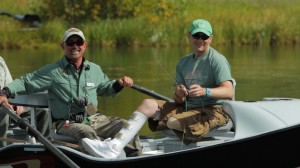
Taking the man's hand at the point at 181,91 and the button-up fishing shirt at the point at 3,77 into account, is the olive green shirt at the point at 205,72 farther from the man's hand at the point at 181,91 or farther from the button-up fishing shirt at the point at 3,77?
the button-up fishing shirt at the point at 3,77

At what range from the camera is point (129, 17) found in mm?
27484

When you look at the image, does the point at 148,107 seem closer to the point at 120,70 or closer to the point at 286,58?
the point at 120,70

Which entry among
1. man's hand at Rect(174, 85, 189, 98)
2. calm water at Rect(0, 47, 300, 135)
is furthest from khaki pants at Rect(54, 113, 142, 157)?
calm water at Rect(0, 47, 300, 135)

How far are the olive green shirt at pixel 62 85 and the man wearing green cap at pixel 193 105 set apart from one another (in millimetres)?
513

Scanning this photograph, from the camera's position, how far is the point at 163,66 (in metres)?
18.7

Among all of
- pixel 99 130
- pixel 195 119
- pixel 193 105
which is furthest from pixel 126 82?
pixel 195 119

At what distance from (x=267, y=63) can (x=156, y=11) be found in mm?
7697

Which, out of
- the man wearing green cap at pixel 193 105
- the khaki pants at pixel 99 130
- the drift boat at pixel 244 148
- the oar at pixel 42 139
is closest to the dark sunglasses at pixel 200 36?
the man wearing green cap at pixel 193 105

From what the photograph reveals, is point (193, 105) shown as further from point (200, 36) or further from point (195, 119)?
point (200, 36)

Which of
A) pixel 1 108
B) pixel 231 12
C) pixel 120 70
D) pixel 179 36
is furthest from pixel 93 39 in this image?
pixel 1 108

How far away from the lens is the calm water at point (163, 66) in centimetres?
1456

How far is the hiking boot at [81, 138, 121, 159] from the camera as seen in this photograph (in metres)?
7.40

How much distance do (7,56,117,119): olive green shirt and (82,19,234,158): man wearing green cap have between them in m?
0.51

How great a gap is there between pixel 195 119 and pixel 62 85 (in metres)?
1.10
